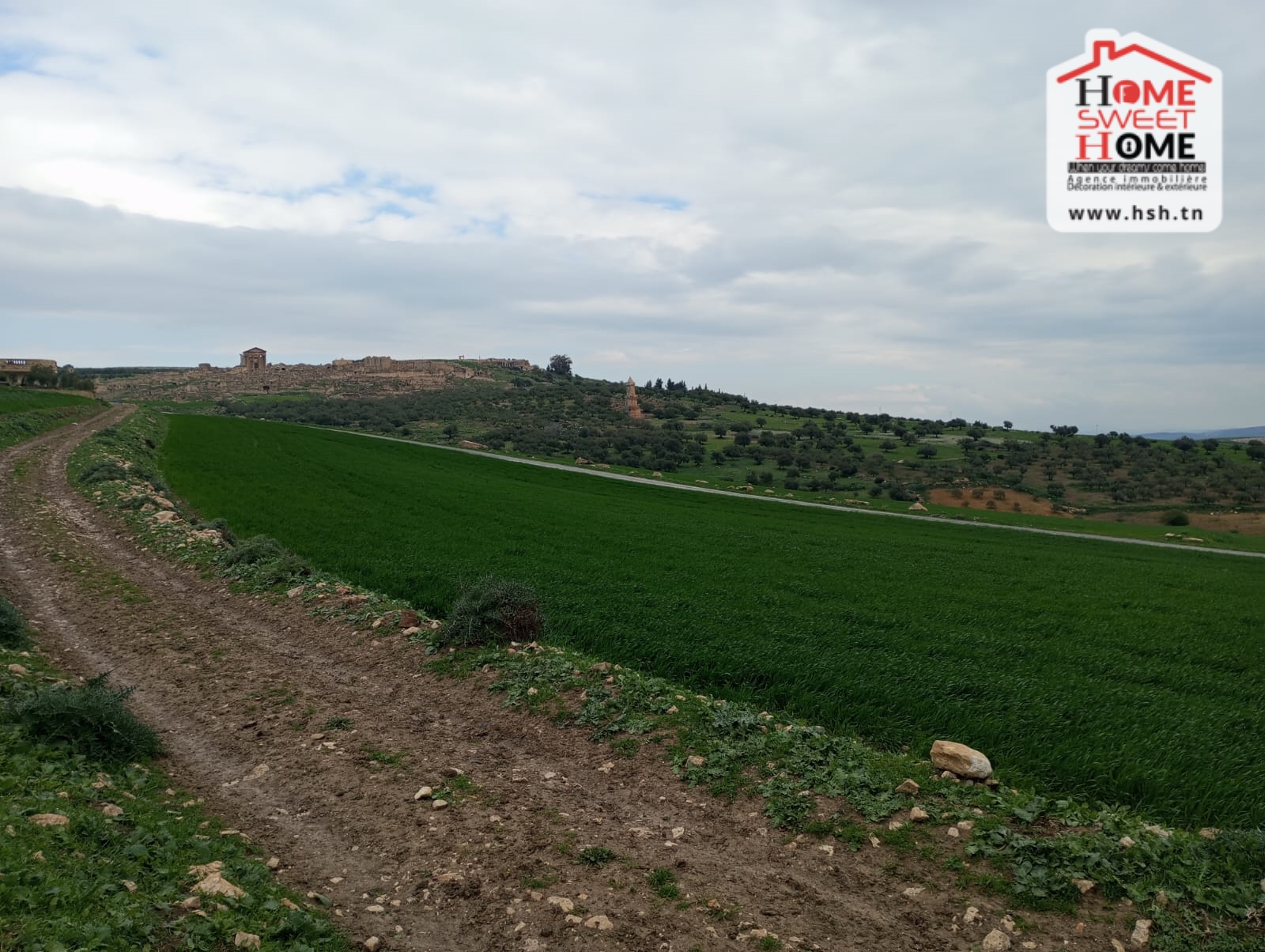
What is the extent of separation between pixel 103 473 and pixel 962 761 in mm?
32537

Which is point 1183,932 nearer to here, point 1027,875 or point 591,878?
point 1027,875

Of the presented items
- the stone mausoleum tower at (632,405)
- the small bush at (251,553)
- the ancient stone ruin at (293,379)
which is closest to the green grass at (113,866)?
the small bush at (251,553)

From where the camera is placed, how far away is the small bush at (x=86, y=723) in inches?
277

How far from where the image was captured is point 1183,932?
4.98 metres

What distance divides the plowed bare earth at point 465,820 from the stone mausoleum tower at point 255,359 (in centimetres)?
20497

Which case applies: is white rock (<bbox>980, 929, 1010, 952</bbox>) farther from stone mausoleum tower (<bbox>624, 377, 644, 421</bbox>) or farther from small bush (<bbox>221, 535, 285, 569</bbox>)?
stone mausoleum tower (<bbox>624, 377, 644, 421</bbox>)

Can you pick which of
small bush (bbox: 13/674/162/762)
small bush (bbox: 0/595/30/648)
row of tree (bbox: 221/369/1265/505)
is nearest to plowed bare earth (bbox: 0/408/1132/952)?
small bush (bbox: 0/595/30/648)

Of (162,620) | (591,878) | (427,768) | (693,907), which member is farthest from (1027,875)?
(162,620)

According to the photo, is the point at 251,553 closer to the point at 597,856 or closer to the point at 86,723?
the point at 86,723

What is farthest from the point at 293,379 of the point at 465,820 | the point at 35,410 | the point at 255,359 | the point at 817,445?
the point at 465,820

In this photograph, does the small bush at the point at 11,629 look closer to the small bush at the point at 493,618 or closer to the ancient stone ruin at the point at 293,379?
the small bush at the point at 493,618

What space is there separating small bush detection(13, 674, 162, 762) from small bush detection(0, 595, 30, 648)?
12.1 feet

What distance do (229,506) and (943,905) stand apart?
93.6ft

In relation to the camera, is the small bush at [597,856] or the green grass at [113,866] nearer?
the green grass at [113,866]
